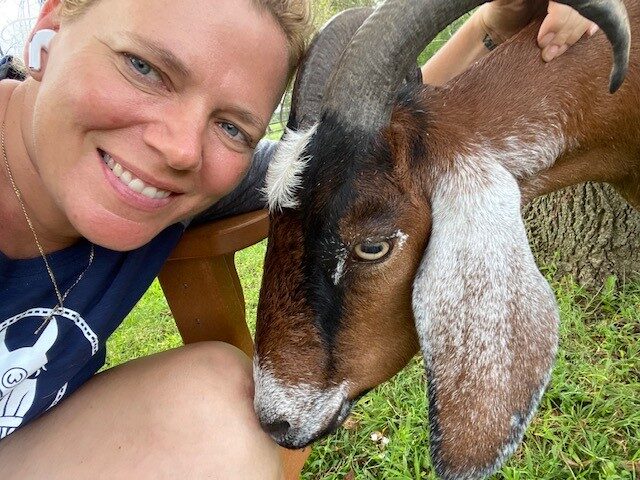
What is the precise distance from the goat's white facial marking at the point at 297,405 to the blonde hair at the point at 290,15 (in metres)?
0.99

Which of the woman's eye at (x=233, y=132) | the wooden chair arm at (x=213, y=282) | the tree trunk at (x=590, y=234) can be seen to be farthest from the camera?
the tree trunk at (x=590, y=234)

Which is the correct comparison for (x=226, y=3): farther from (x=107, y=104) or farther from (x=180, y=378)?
(x=180, y=378)

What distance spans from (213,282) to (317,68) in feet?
2.84

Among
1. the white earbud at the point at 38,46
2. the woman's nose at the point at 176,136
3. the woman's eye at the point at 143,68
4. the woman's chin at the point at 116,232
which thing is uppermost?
the white earbud at the point at 38,46

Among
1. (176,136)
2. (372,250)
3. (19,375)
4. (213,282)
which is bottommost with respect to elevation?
(213,282)

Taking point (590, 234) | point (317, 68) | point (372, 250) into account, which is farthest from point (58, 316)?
point (590, 234)

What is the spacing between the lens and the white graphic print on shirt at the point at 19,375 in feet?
5.92

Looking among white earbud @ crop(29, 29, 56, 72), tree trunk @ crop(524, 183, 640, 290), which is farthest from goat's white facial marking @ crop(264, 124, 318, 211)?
tree trunk @ crop(524, 183, 640, 290)

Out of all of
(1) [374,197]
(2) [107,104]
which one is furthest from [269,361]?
(2) [107,104]

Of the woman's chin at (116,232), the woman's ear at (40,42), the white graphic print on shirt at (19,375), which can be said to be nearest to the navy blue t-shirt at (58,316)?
the white graphic print on shirt at (19,375)

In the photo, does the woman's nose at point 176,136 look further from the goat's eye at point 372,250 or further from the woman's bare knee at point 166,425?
the woman's bare knee at point 166,425

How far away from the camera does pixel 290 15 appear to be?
1761mm

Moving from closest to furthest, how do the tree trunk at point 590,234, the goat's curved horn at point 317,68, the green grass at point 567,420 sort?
the goat's curved horn at point 317,68
the green grass at point 567,420
the tree trunk at point 590,234

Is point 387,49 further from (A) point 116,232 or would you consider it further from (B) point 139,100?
(A) point 116,232
